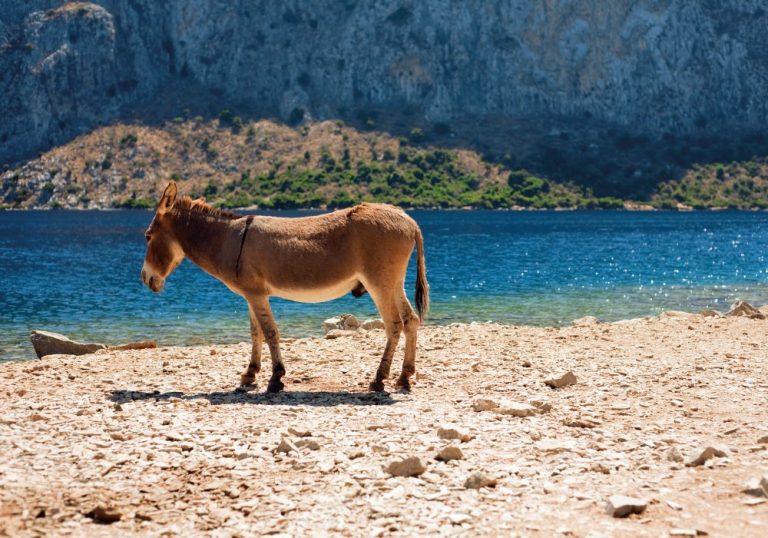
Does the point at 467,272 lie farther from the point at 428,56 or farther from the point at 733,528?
the point at 428,56

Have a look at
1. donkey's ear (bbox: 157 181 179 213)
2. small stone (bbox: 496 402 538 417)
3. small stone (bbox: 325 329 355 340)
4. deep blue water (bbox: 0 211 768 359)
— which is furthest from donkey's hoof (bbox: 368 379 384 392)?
deep blue water (bbox: 0 211 768 359)

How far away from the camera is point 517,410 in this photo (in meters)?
10.2

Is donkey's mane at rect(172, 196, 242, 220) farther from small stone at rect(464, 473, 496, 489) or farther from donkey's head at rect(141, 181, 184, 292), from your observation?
small stone at rect(464, 473, 496, 489)

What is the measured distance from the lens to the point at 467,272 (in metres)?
49.1

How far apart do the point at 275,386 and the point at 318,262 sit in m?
1.91

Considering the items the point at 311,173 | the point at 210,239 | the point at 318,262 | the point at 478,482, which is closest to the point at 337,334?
the point at 210,239

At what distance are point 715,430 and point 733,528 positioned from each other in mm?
3051

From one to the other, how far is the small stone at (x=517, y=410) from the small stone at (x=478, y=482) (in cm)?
265

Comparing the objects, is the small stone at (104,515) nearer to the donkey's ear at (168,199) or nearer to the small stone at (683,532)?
the small stone at (683,532)

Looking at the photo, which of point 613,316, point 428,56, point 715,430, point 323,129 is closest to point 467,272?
point 613,316

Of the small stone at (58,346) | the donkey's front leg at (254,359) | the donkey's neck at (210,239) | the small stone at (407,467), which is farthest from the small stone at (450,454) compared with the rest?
the small stone at (58,346)

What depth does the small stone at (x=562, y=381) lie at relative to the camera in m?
12.2

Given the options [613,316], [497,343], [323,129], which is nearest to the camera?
[497,343]

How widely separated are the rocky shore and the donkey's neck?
73.5 inches
